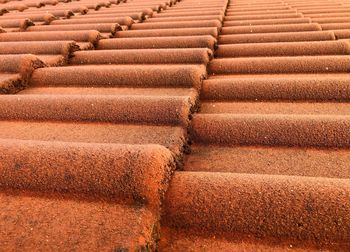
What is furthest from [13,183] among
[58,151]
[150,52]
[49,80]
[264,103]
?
[150,52]

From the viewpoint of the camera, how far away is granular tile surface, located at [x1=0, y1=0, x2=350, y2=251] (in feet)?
2.84

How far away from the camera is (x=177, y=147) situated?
1.17 m

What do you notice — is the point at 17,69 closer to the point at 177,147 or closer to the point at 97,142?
the point at 97,142

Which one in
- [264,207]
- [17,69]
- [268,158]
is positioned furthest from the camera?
[17,69]

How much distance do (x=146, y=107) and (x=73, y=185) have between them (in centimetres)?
48

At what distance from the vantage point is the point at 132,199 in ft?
2.99

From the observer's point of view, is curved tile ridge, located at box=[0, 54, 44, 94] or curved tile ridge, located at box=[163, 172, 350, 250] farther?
curved tile ridge, located at box=[0, 54, 44, 94]

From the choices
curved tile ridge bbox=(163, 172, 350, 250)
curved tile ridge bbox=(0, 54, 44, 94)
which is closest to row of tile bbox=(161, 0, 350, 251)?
curved tile ridge bbox=(163, 172, 350, 250)

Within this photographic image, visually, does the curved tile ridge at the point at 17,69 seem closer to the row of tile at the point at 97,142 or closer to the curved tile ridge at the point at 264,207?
the row of tile at the point at 97,142

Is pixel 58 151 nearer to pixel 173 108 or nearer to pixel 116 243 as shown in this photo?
pixel 116 243

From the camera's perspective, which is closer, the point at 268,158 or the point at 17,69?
the point at 268,158

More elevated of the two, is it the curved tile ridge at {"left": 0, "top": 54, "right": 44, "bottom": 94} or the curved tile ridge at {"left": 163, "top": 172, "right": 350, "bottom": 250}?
the curved tile ridge at {"left": 0, "top": 54, "right": 44, "bottom": 94}

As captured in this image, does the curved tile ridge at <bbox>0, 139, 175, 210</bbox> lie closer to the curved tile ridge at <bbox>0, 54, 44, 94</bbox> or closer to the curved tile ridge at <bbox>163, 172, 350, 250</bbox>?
the curved tile ridge at <bbox>163, 172, 350, 250</bbox>

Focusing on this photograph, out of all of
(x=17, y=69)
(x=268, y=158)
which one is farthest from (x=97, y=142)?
(x=17, y=69)
